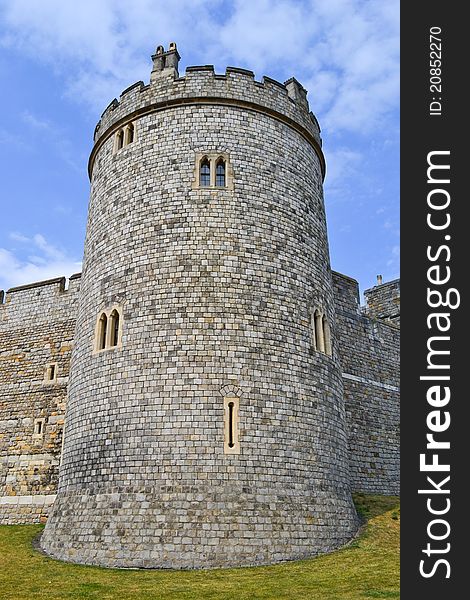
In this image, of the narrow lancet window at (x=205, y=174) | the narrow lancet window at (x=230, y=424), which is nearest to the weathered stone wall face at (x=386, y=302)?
the narrow lancet window at (x=205, y=174)

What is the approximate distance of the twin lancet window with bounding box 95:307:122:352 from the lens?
40.0ft

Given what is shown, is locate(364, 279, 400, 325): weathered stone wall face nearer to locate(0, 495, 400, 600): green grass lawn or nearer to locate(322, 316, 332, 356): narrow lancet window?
locate(322, 316, 332, 356): narrow lancet window

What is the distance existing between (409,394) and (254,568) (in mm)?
4536

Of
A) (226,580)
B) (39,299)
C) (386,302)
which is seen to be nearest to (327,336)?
(226,580)

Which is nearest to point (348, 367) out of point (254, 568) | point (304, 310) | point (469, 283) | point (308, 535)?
point (304, 310)

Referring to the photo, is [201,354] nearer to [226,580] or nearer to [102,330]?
[102,330]

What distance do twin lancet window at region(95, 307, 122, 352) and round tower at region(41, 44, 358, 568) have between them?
4 cm

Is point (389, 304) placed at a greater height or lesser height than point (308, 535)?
greater

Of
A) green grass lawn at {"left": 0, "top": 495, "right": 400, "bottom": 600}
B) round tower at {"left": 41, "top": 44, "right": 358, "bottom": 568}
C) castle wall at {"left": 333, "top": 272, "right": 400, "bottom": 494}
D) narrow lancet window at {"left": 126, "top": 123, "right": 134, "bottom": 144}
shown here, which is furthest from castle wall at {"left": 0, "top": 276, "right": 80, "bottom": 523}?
castle wall at {"left": 333, "top": 272, "right": 400, "bottom": 494}

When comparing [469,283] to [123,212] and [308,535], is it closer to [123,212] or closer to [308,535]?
[308,535]

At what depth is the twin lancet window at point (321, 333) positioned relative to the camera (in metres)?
12.9

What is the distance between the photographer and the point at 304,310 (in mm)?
12703

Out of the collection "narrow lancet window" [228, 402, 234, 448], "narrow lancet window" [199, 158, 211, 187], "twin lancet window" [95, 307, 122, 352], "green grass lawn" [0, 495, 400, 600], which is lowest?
"green grass lawn" [0, 495, 400, 600]

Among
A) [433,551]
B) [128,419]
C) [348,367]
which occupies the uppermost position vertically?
[348,367]
